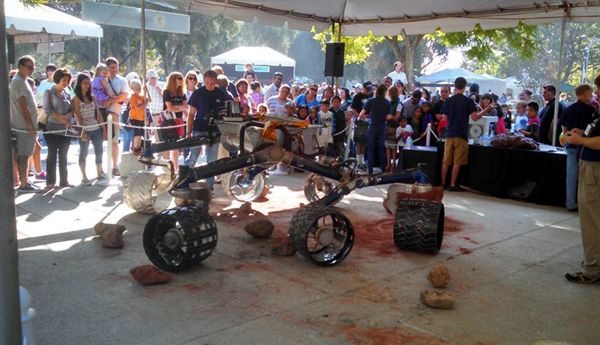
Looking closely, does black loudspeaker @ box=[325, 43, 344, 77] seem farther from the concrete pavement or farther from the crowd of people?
the concrete pavement

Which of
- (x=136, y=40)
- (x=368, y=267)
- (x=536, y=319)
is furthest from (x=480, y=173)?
(x=136, y=40)

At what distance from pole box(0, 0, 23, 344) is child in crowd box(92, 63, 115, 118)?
8619 mm

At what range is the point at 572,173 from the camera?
28.6ft

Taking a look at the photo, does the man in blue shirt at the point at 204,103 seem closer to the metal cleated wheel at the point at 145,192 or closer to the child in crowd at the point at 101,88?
the metal cleated wheel at the point at 145,192

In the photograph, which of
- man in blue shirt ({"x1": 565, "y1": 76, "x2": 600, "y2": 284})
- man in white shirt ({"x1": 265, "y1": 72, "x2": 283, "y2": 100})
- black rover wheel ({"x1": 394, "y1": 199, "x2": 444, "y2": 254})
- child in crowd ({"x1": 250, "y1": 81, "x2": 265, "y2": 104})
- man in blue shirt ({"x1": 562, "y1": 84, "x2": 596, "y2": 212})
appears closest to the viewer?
man in blue shirt ({"x1": 565, "y1": 76, "x2": 600, "y2": 284})

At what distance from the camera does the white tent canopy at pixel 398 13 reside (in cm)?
982

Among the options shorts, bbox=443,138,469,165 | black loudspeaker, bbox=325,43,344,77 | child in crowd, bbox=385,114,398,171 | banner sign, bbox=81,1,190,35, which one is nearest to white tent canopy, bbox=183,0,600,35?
black loudspeaker, bbox=325,43,344,77

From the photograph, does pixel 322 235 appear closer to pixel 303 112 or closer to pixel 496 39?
pixel 303 112

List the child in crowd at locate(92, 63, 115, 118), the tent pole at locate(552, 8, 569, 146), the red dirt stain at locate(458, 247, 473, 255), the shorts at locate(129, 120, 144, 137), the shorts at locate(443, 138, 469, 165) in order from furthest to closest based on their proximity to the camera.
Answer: the shorts at locate(129, 120, 144, 137) → the child in crowd at locate(92, 63, 115, 118) → the shorts at locate(443, 138, 469, 165) → the tent pole at locate(552, 8, 569, 146) → the red dirt stain at locate(458, 247, 473, 255)

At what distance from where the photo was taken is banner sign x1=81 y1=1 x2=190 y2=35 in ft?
43.8

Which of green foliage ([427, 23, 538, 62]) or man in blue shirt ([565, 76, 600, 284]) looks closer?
man in blue shirt ([565, 76, 600, 284])

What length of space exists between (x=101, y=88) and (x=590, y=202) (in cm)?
837

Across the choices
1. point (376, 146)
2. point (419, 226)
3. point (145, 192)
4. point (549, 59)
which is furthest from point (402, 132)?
point (549, 59)

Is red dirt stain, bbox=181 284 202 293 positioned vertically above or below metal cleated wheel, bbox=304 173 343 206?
below
